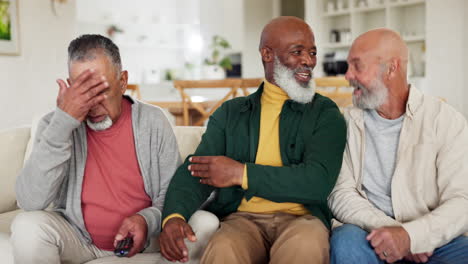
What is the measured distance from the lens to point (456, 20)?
553cm

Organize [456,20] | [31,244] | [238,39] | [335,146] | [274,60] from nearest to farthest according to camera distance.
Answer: [31,244] < [335,146] < [274,60] < [456,20] < [238,39]

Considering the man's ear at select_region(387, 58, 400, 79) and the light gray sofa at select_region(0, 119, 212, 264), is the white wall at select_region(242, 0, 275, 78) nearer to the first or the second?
the light gray sofa at select_region(0, 119, 212, 264)

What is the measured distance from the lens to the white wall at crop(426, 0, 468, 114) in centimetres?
553

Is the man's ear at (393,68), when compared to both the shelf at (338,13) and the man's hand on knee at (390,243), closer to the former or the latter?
the man's hand on knee at (390,243)

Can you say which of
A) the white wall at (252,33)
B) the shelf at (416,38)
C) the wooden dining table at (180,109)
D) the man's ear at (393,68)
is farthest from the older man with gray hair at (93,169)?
the white wall at (252,33)

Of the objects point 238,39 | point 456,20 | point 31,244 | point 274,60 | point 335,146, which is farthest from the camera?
point 238,39

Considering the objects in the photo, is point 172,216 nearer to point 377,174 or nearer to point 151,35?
point 377,174

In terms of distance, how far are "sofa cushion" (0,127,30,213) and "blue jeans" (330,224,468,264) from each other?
1464 millimetres

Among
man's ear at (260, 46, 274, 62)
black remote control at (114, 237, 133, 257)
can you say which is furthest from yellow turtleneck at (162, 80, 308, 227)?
black remote control at (114, 237, 133, 257)

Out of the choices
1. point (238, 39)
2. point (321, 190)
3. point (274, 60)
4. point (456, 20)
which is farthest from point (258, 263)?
point (238, 39)

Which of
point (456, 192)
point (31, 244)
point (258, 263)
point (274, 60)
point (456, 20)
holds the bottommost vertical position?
point (258, 263)

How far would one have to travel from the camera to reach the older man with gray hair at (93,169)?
1449mm

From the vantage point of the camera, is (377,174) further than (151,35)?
No

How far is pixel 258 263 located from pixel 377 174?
1.78 ft
